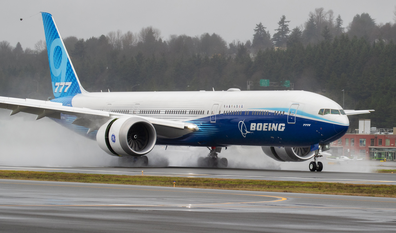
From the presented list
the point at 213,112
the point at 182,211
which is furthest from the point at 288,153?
the point at 182,211

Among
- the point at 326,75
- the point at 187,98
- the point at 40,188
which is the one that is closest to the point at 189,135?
the point at 187,98

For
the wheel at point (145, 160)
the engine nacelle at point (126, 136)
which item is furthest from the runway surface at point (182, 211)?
the wheel at point (145, 160)

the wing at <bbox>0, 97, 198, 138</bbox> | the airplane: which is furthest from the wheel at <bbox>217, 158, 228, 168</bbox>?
the wing at <bbox>0, 97, 198, 138</bbox>

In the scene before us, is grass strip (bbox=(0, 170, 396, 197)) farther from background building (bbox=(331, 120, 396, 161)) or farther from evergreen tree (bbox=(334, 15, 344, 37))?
evergreen tree (bbox=(334, 15, 344, 37))

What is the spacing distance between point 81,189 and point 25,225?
26.9 feet

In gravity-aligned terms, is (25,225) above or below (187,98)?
below

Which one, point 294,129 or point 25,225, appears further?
point 294,129

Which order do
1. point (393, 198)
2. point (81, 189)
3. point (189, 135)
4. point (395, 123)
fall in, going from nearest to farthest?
point (393, 198) → point (81, 189) → point (189, 135) → point (395, 123)

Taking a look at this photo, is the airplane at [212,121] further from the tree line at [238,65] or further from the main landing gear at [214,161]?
the tree line at [238,65]

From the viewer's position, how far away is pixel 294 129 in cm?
3278

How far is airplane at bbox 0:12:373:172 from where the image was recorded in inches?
1287

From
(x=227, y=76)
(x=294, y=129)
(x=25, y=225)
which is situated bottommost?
(x=25, y=225)

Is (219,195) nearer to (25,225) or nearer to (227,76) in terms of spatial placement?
(25,225)

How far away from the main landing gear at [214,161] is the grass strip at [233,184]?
43.5 ft
